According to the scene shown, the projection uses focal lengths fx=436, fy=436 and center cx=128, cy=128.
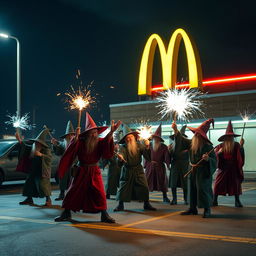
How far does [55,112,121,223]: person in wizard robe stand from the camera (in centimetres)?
783

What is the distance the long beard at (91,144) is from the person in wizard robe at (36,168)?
10.3 feet

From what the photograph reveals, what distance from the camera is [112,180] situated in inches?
484

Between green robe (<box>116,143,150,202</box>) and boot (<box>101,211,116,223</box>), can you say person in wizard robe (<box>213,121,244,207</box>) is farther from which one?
boot (<box>101,211,116,223</box>)

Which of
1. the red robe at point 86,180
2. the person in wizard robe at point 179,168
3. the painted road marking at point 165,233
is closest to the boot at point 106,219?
the red robe at point 86,180

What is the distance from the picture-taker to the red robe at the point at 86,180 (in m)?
7.82

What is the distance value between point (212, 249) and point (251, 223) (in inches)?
90.6

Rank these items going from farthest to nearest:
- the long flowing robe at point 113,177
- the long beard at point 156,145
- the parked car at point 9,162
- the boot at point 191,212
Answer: the parked car at point 9,162
the long flowing robe at point 113,177
the long beard at point 156,145
the boot at point 191,212

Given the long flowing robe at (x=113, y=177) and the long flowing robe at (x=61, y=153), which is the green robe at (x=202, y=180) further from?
the long flowing robe at (x=61, y=153)

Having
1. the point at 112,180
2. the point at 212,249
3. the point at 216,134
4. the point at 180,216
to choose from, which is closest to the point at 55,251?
the point at 212,249

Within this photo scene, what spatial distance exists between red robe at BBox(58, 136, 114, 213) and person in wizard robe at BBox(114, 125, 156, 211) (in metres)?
1.51

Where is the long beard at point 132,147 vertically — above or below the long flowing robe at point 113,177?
above

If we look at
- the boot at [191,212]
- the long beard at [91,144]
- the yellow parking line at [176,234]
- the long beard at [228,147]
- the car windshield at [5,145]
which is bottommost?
the yellow parking line at [176,234]

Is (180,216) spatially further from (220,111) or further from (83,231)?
(220,111)

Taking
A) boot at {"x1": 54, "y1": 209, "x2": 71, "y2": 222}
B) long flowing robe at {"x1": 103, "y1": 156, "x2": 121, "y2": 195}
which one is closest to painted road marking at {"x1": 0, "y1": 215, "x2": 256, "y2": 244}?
boot at {"x1": 54, "y1": 209, "x2": 71, "y2": 222}
